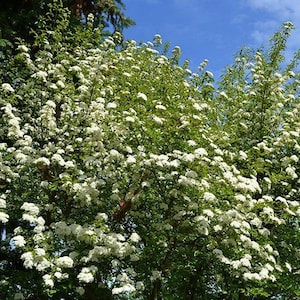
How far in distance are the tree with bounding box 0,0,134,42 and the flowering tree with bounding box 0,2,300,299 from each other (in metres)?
1.99

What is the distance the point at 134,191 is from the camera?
7.52m

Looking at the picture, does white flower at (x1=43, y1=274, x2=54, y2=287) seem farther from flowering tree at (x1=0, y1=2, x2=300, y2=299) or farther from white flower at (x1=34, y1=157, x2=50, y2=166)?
white flower at (x1=34, y1=157, x2=50, y2=166)

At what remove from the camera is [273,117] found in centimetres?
931

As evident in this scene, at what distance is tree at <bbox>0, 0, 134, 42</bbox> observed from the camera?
1062 cm

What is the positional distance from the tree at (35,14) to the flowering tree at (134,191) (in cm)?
199

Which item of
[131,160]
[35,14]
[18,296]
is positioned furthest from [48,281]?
[35,14]

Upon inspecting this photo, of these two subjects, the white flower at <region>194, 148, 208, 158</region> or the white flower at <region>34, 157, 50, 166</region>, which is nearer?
the white flower at <region>194, 148, 208, 158</region>

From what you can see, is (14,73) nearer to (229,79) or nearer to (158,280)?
(229,79)

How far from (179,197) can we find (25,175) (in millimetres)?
2424

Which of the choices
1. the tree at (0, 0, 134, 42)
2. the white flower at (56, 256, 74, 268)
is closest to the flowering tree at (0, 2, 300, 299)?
the white flower at (56, 256, 74, 268)

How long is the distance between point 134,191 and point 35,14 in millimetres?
5035

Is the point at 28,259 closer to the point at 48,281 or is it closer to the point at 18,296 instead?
the point at 48,281

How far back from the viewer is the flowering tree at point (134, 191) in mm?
6824

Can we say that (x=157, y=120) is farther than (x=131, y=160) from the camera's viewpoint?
Yes
